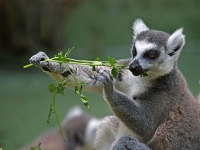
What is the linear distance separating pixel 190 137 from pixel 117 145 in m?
0.69

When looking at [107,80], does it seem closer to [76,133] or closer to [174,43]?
[174,43]

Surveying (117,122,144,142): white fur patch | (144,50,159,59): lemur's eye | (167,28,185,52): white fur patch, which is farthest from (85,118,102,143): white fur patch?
(144,50,159,59): lemur's eye

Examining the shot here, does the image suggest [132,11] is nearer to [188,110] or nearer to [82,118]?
[82,118]

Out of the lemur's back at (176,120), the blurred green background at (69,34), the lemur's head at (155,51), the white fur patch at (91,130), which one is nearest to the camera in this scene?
the lemur's head at (155,51)

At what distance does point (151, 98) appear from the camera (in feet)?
14.6

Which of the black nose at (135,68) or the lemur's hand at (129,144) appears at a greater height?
the black nose at (135,68)

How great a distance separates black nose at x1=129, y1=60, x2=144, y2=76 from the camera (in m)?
4.13

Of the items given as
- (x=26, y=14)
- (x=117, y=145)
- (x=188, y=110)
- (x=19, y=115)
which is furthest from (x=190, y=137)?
(x=26, y=14)

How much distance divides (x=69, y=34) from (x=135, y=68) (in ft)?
39.3

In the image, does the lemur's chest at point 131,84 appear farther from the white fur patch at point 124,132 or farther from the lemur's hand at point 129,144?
the lemur's hand at point 129,144

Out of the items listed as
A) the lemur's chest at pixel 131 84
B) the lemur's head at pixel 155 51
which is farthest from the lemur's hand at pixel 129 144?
the lemur's head at pixel 155 51

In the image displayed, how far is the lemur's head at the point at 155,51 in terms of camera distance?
14.1 feet

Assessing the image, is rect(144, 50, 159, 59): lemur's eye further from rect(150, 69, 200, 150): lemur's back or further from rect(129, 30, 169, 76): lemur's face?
rect(150, 69, 200, 150): lemur's back

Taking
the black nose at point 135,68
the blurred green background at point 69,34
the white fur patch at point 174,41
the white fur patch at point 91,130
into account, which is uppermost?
the blurred green background at point 69,34
